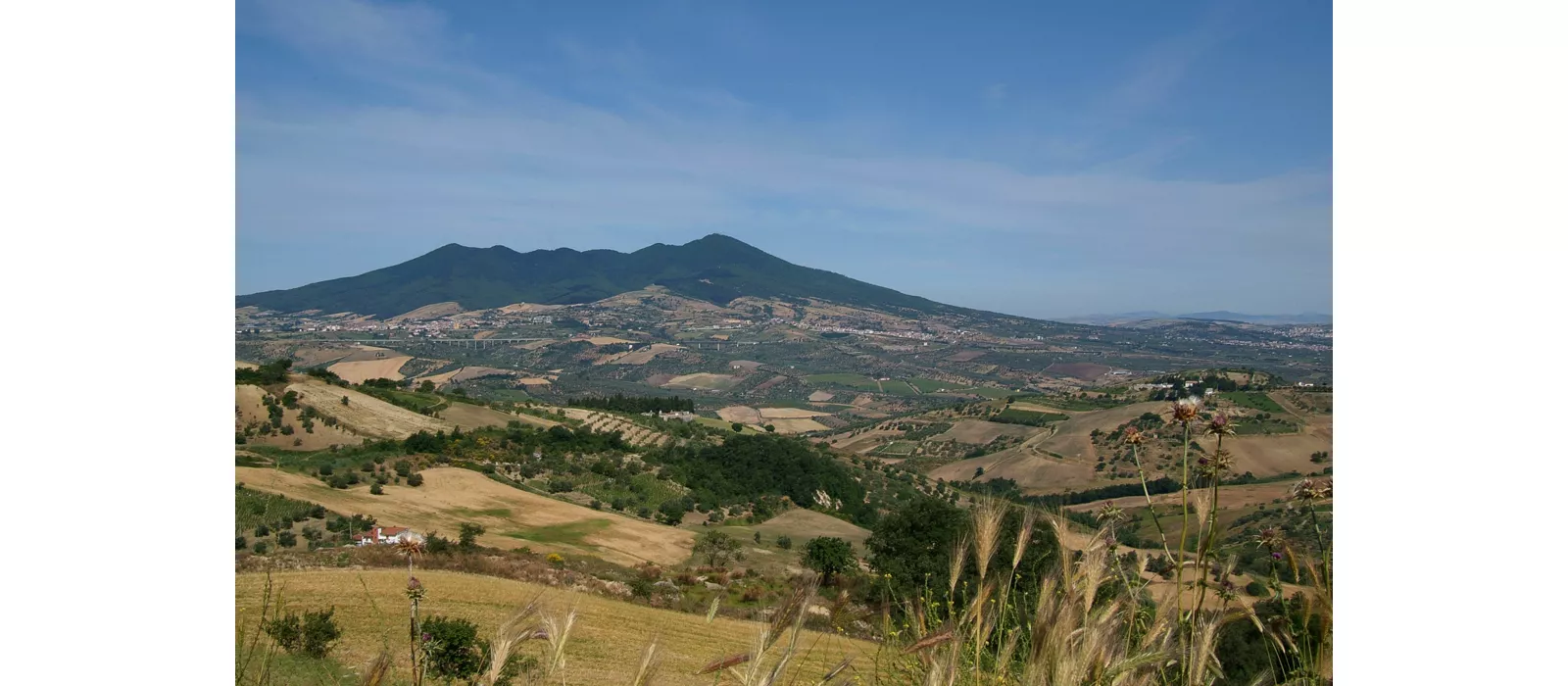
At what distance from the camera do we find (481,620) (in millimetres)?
7012

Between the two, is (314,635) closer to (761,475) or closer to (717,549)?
(717,549)

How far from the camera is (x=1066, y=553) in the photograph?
1.74 meters

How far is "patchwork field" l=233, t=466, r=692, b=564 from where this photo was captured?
1673cm

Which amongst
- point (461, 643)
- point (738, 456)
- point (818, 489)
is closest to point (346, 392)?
point (738, 456)

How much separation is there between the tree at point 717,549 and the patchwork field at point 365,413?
1634 cm

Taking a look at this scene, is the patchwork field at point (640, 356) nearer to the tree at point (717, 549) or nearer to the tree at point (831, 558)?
the tree at point (717, 549)

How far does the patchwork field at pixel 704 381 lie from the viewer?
94.3 meters

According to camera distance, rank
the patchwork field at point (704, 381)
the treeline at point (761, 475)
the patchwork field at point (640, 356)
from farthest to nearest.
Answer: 1. the patchwork field at point (640, 356)
2. the patchwork field at point (704, 381)
3. the treeline at point (761, 475)

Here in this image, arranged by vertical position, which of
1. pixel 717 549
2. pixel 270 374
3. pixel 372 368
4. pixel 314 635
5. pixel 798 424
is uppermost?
pixel 270 374

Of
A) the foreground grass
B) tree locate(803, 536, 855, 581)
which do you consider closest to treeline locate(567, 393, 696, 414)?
tree locate(803, 536, 855, 581)

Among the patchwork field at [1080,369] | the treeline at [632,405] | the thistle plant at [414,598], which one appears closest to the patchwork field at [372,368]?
the treeline at [632,405]

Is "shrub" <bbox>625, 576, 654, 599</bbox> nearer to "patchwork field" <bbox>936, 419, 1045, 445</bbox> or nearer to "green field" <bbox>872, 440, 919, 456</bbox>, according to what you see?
"green field" <bbox>872, 440, 919, 456</bbox>

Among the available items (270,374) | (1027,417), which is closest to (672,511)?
(270,374)

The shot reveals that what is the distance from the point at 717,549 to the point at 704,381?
255 feet
